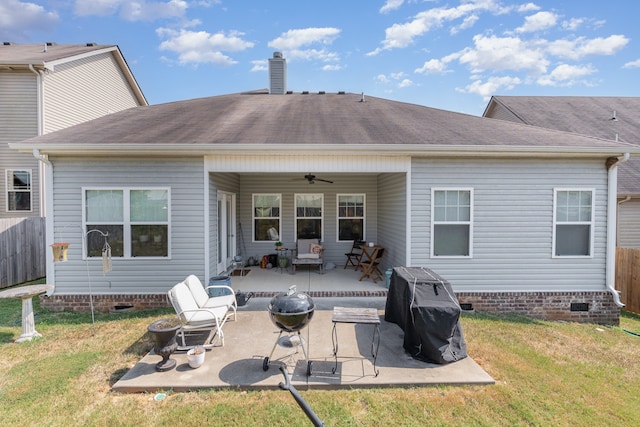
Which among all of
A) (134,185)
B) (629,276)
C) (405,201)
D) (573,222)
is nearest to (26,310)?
(134,185)

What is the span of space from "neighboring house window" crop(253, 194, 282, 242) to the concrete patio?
14.5ft

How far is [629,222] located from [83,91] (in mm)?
19843

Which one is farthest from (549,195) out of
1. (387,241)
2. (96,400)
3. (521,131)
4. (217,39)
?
(217,39)

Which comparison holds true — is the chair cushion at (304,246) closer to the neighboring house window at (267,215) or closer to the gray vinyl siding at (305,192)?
the gray vinyl siding at (305,192)

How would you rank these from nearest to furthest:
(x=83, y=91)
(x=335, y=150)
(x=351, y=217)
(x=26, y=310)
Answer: (x=26, y=310)
(x=335, y=150)
(x=351, y=217)
(x=83, y=91)

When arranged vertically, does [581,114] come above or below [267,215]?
above

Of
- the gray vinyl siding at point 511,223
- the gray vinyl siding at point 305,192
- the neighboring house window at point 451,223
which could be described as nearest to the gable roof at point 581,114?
the gray vinyl siding at point 511,223

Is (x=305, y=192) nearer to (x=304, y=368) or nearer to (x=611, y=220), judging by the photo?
(x=304, y=368)

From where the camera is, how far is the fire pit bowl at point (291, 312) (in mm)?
3775

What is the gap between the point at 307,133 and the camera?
6.71 meters

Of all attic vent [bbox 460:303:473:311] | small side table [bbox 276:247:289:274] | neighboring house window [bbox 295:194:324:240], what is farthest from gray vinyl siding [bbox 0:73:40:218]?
attic vent [bbox 460:303:473:311]

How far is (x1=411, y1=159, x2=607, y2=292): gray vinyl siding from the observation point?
6477 mm

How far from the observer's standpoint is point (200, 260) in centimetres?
640

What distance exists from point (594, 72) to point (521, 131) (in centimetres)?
1112
